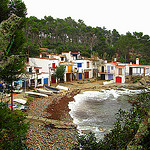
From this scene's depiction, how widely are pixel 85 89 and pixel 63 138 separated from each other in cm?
2272

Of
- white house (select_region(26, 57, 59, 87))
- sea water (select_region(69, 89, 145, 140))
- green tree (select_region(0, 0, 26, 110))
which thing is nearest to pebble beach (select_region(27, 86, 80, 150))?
sea water (select_region(69, 89, 145, 140))

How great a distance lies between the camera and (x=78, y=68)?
148 ft

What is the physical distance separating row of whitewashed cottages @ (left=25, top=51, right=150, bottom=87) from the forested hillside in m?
8.58

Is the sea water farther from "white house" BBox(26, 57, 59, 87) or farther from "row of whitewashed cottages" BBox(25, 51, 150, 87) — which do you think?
"row of whitewashed cottages" BBox(25, 51, 150, 87)

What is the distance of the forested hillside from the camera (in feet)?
210

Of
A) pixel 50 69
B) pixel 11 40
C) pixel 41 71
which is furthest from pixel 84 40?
pixel 11 40

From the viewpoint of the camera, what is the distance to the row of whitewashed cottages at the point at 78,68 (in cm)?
3466

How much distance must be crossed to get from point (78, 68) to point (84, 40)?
38486 mm

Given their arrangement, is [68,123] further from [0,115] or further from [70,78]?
[70,78]

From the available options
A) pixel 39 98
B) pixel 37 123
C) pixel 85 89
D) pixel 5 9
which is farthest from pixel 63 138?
pixel 85 89

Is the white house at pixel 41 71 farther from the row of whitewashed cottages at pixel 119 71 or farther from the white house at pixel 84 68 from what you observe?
the row of whitewashed cottages at pixel 119 71

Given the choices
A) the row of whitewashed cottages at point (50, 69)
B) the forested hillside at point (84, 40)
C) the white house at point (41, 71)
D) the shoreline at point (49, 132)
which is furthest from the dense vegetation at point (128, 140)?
the forested hillside at point (84, 40)

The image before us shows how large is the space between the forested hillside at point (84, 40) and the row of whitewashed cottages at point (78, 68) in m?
8.58

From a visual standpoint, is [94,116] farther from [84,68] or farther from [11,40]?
[84,68]
